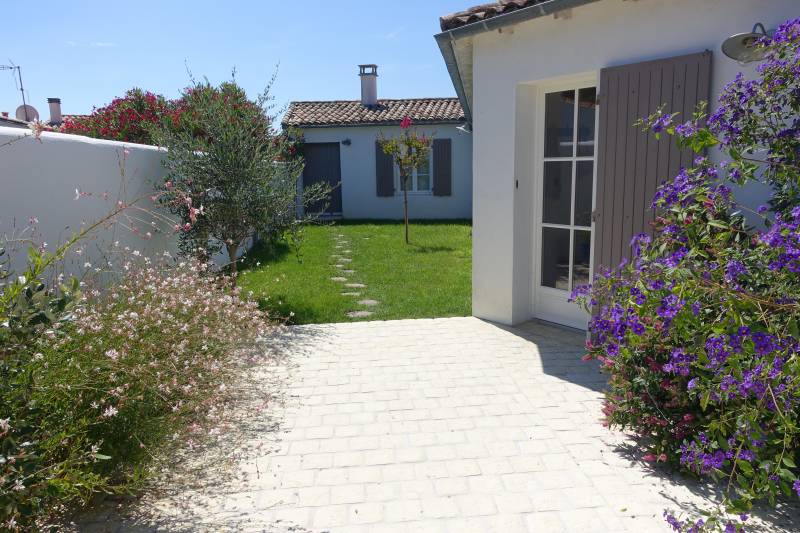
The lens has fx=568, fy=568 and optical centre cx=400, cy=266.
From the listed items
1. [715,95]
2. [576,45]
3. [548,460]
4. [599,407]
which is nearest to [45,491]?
[548,460]

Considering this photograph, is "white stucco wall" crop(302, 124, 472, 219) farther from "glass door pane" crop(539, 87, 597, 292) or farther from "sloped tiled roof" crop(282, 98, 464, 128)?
"glass door pane" crop(539, 87, 597, 292)

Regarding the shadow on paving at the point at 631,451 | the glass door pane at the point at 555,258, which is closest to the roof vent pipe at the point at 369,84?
the glass door pane at the point at 555,258

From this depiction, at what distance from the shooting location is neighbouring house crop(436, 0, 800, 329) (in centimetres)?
429

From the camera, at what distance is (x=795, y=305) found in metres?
2.29

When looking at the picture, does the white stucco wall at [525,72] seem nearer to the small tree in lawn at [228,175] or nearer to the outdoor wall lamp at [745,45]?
the outdoor wall lamp at [745,45]

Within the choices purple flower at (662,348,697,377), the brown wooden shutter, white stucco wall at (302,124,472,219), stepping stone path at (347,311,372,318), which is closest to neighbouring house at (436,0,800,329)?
the brown wooden shutter

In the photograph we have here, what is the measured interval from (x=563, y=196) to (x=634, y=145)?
45.7 inches

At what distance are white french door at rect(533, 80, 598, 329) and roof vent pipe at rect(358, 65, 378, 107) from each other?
44.9 feet

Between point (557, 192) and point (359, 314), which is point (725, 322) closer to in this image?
point (557, 192)

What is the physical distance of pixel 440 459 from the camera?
3.41 metres

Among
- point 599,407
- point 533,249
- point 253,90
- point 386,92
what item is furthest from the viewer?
point 386,92

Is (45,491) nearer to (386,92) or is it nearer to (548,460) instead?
(548,460)

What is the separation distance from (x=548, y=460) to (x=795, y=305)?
1617 mm

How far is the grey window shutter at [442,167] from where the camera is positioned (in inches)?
682
